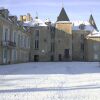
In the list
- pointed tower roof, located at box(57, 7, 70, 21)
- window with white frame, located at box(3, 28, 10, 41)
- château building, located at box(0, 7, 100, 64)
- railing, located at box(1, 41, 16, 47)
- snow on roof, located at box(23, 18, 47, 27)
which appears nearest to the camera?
railing, located at box(1, 41, 16, 47)

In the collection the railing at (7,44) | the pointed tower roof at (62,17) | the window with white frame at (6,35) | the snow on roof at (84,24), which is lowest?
the railing at (7,44)

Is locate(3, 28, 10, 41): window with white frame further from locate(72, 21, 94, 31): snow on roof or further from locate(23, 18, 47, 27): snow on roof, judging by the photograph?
locate(72, 21, 94, 31): snow on roof

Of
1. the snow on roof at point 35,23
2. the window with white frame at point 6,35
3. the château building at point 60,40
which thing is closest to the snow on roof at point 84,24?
the château building at point 60,40

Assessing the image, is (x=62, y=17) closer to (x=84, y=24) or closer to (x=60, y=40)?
(x=84, y=24)

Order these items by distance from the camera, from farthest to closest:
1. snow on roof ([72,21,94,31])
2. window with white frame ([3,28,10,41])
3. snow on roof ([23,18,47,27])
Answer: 1. snow on roof ([72,21,94,31])
2. snow on roof ([23,18,47,27])
3. window with white frame ([3,28,10,41])

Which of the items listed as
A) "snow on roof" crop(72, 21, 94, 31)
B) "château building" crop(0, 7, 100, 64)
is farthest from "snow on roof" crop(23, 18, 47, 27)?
"snow on roof" crop(72, 21, 94, 31)

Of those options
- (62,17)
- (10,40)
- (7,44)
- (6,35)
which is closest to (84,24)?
(62,17)

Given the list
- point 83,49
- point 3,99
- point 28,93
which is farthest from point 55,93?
point 83,49

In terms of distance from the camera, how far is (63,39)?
2635 inches

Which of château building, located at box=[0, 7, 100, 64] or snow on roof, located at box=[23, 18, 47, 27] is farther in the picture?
snow on roof, located at box=[23, 18, 47, 27]

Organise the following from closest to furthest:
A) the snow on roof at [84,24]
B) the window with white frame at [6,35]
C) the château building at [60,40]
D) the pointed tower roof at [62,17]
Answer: the window with white frame at [6,35] < the château building at [60,40] < the pointed tower roof at [62,17] < the snow on roof at [84,24]

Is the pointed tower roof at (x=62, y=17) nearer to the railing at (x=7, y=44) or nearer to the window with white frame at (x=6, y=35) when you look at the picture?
the railing at (x=7, y=44)

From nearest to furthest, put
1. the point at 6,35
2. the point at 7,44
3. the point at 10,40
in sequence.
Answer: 1. the point at 7,44
2. the point at 6,35
3. the point at 10,40

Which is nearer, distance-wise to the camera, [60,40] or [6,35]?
[6,35]
